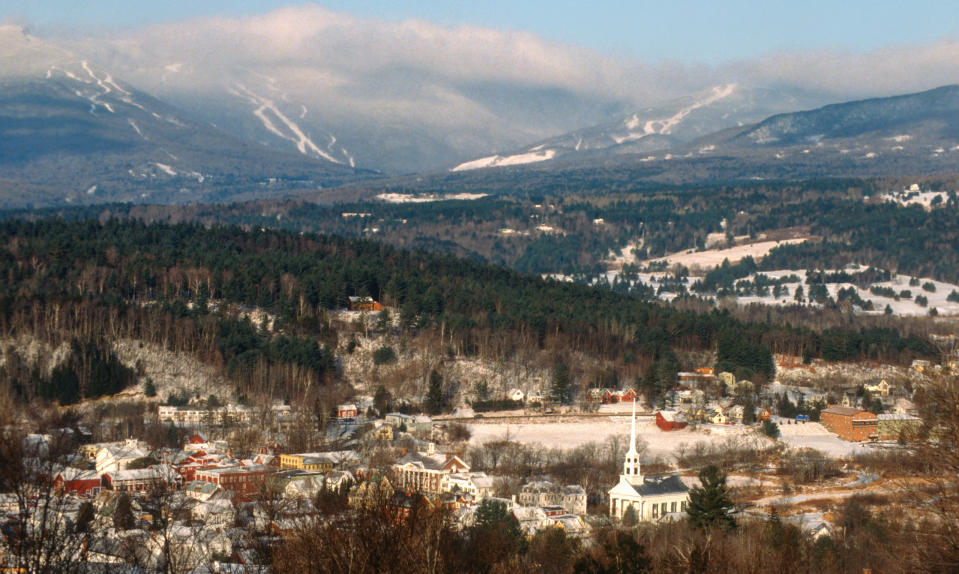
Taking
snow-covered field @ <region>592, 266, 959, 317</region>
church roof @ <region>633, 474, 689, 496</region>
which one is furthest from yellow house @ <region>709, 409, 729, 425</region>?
snow-covered field @ <region>592, 266, 959, 317</region>

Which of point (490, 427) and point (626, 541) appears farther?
point (490, 427)

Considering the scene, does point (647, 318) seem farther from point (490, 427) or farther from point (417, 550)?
point (417, 550)

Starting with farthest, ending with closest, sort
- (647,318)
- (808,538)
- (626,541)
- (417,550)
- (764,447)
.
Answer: (647,318)
(764,447)
(808,538)
(626,541)
(417,550)

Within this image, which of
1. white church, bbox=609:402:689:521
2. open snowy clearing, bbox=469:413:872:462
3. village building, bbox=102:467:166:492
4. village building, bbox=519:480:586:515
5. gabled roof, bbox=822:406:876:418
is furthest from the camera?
gabled roof, bbox=822:406:876:418

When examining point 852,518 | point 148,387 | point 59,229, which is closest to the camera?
point 852,518

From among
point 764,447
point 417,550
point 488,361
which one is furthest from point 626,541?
point 488,361

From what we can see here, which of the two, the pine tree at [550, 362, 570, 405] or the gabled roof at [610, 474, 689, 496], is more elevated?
the gabled roof at [610, 474, 689, 496]

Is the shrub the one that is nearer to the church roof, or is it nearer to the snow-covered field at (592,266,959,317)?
the church roof
